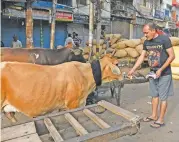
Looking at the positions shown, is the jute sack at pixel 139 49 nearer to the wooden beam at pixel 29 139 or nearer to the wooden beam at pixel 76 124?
the wooden beam at pixel 76 124

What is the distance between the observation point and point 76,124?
8.64 ft

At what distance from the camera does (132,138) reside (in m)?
3.94

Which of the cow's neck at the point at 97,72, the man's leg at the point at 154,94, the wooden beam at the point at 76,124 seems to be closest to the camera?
the wooden beam at the point at 76,124

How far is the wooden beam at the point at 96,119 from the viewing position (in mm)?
2609

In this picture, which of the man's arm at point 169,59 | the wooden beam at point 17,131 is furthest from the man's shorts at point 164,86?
the wooden beam at point 17,131

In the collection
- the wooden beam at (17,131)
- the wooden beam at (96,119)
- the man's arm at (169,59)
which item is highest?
the man's arm at (169,59)

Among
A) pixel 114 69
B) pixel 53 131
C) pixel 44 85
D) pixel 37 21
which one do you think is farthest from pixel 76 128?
pixel 37 21

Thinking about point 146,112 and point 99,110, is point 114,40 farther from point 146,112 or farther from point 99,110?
point 99,110

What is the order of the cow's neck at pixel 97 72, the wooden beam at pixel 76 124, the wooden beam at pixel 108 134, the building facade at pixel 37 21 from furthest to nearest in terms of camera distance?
the building facade at pixel 37 21 < the cow's neck at pixel 97 72 < the wooden beam at pixel 76 124 < the wooden beam at pixel 108 134

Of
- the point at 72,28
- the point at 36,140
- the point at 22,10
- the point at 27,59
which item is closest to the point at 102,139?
the point at 36,140

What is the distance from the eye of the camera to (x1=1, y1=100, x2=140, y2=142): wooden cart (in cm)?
233

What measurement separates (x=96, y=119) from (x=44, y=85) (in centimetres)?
94

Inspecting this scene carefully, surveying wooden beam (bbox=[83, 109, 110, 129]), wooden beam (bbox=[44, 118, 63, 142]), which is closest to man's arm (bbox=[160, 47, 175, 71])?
wooden beam (bbox=[83, 109, 110, 129])

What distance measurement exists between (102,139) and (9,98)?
4.61 ft
